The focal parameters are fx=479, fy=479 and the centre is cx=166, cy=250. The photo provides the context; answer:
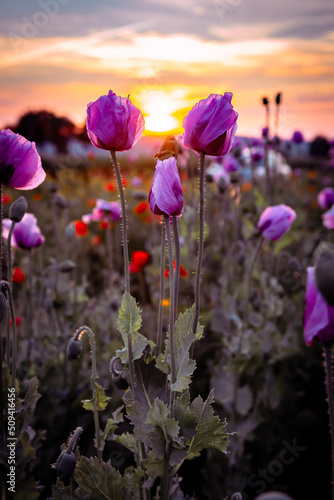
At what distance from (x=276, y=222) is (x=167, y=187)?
1161 millimetres

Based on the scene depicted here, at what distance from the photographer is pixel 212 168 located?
3.50 meters

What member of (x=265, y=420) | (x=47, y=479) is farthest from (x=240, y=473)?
(x=47, y=479)

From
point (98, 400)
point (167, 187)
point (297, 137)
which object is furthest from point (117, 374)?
point (297, 137)

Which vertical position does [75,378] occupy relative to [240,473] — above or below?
above

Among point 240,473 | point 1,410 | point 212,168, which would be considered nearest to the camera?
point 1,410

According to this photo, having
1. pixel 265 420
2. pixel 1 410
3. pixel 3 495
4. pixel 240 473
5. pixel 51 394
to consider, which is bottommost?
pixel 240 473

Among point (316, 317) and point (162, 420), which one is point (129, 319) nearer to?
point (162, 420)

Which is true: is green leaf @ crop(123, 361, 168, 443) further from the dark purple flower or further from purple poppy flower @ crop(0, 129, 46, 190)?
the dark purple flower

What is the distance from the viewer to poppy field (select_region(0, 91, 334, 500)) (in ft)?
3.07

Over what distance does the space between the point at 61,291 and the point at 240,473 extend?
4.43 ft

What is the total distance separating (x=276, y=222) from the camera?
1.97 meters

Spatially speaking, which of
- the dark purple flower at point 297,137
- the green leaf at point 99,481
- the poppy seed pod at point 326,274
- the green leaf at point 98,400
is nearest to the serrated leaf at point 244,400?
the green leaf at point 98,400

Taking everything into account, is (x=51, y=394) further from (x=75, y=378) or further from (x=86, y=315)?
(x=86, y=315)

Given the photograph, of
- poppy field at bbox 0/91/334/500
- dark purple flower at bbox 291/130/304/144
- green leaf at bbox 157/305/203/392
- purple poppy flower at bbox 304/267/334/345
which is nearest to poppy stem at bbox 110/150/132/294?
poppy field at bbox 0/91/334/500
